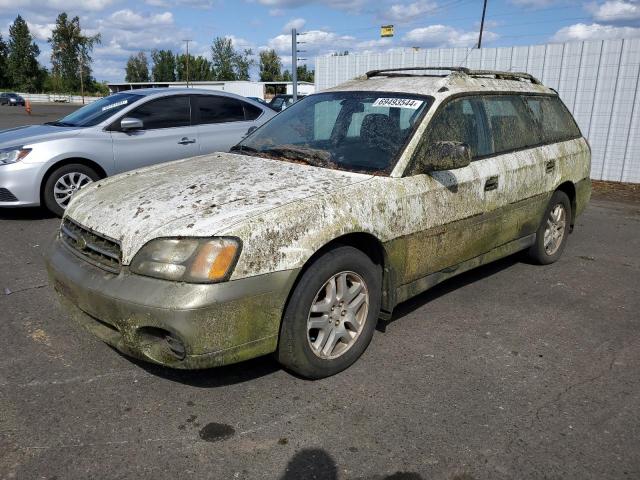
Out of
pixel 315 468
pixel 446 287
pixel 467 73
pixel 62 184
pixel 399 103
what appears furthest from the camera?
pixel 62 184

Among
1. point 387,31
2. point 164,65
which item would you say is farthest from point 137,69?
point 387,31

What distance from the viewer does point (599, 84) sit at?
9.78 meters

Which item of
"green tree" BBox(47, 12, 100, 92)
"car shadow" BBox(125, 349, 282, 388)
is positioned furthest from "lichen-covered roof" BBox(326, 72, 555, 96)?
"green tree" BBox(47, 12, 100, 92)

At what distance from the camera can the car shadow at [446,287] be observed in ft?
13.5

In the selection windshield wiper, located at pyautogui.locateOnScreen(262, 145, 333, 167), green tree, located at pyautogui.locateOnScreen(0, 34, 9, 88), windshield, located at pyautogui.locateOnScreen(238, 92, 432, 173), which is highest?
green tree, located at pyautogui.locateOnScreen(0, 34, 9, 88)

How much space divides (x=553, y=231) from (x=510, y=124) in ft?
4.44

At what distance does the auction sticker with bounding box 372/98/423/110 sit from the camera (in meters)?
3.81

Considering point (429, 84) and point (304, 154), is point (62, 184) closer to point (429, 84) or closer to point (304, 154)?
point (304, 154)

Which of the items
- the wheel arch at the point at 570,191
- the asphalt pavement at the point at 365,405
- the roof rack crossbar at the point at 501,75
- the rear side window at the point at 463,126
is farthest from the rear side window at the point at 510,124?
the asphalt pavement at the point at 365,405

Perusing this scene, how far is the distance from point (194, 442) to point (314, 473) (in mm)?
607

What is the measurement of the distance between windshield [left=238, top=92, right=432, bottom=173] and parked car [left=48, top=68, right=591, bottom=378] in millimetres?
14

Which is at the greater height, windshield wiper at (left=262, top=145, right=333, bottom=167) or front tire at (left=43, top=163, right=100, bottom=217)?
Answer: windshield wiper at (left=262, top=145, right=333, bottom=167)

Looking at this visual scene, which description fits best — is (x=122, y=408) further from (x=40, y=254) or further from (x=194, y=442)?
(x=40, y=254)

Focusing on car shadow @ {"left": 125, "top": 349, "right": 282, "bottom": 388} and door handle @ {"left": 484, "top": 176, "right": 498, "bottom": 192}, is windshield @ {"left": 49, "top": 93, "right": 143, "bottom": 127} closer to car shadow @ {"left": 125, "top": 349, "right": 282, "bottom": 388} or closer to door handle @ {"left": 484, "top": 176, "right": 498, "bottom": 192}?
car shadow @ {"left": 125, "top": 349, "right": 282, "bottom": 388}
